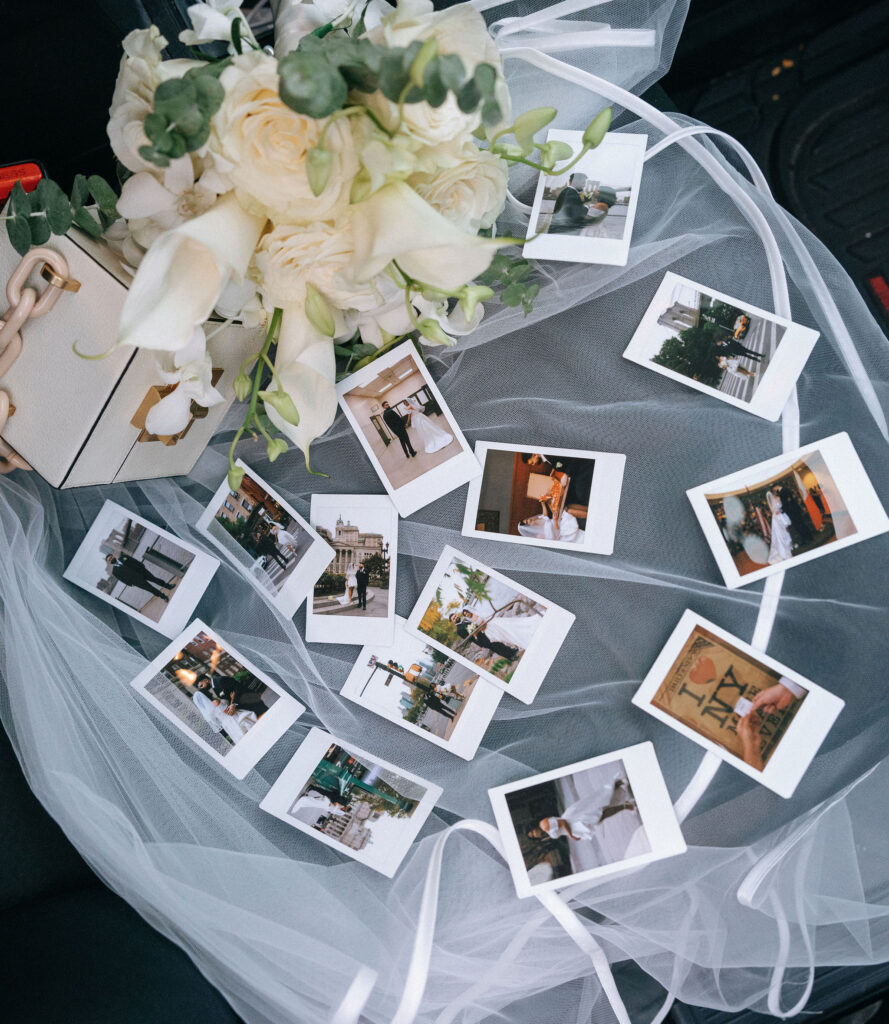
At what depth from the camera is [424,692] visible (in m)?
0.96

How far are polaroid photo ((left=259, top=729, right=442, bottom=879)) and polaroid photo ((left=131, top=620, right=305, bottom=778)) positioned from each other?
49 mm

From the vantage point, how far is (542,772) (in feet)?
3.07

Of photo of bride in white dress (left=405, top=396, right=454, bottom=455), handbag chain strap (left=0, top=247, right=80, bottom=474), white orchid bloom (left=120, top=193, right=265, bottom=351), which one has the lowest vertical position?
handbag chain strap (left=0, top=247, right=80, bottom=474)

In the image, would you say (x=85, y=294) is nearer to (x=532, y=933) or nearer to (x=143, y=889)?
(x=143, y=889)

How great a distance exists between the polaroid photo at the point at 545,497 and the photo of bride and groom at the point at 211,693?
0.34m

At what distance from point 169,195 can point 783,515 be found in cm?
75

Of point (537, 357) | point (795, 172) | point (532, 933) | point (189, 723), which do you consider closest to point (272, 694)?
point (189, 723)

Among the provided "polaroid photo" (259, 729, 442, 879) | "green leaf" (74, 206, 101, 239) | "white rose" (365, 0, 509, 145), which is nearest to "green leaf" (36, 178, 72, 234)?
"green leaf" (74, 206, 101, 239)

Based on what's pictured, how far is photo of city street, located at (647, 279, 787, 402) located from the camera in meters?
0.93

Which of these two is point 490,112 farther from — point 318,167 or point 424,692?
point 424,692

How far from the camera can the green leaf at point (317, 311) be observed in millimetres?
635

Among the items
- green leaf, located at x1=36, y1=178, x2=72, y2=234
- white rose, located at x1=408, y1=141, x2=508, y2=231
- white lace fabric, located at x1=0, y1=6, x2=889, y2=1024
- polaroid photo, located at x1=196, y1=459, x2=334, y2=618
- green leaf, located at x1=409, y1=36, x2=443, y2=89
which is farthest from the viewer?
polaroid photo, located at x1=196, y1=459, x2=334, y2=618

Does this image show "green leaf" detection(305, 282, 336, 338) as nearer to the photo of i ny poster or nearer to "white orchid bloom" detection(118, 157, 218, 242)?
"white orchid bloom" detection(118, 157, 218, 242)

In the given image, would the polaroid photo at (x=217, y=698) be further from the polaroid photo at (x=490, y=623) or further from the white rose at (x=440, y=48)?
the white rose at (x=440, y=48)
